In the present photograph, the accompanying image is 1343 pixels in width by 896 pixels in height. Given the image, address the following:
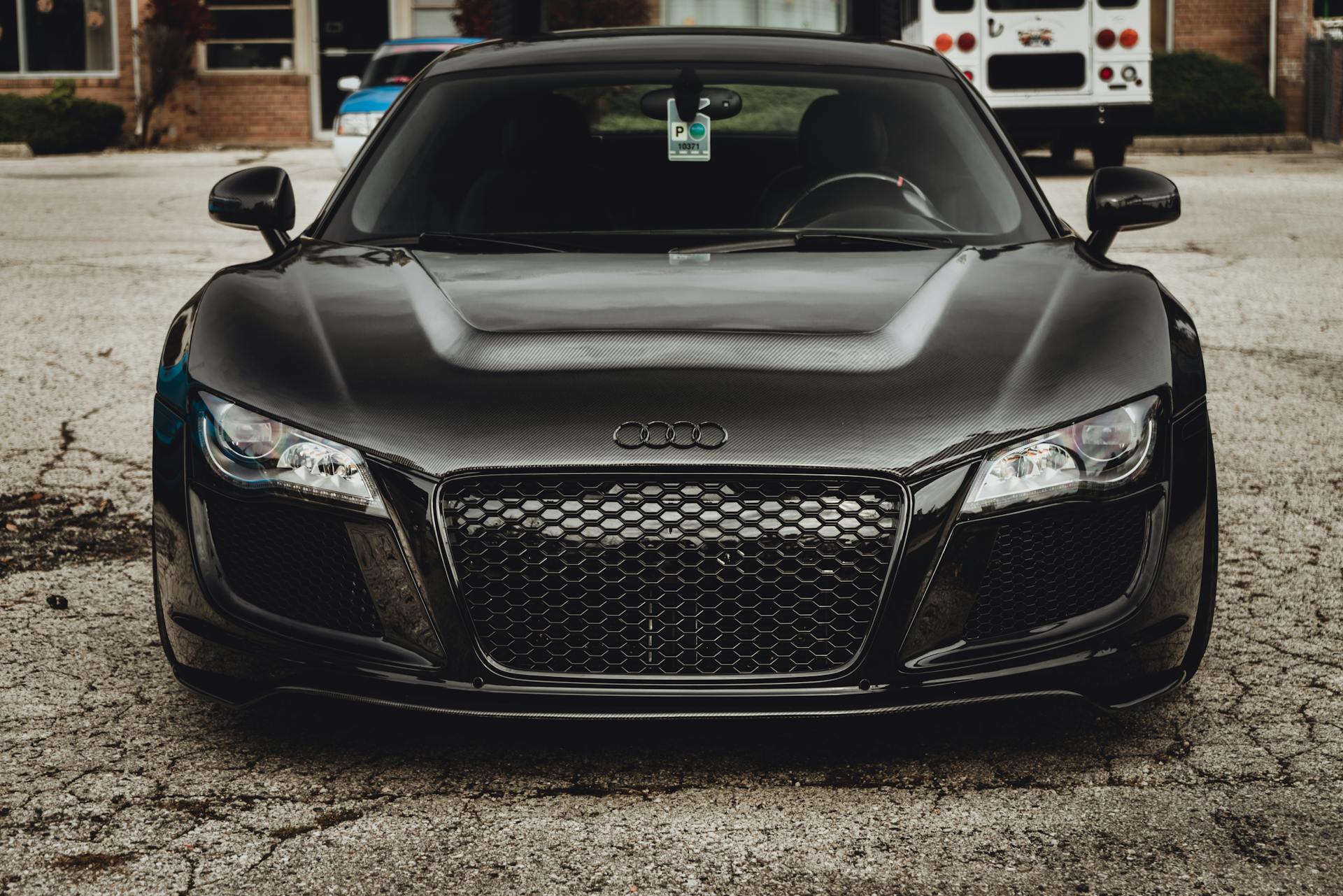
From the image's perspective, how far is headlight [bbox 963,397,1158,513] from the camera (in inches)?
109

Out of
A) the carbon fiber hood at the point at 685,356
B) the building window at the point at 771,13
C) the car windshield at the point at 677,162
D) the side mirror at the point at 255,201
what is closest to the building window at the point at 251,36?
the building window at the point at 771,13

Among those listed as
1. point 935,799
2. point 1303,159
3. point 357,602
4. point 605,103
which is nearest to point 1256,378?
point 605,103

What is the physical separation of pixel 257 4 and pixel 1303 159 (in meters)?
15.4

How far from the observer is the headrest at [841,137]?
165 inches

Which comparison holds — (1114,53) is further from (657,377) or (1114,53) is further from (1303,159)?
(657,377)

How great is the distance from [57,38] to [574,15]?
29.3ft

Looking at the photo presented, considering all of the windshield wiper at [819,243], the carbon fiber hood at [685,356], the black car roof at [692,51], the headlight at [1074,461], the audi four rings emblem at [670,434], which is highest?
the black car roof at [692,51]

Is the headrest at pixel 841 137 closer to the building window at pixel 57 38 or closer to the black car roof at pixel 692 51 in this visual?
the black car roof at pixel 692 51

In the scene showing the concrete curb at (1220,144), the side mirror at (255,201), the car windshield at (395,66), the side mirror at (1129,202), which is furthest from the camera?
the concrete curb at (1220,144)

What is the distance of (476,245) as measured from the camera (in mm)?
3713

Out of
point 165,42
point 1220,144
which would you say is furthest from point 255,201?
point 165,42

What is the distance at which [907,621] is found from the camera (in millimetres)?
2766

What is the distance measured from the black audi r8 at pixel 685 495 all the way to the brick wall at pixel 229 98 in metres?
23.5

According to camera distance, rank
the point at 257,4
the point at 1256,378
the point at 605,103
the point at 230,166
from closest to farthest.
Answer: the point at 605,103
the point at 1256,378
the point at 230,166
the point at 257,4
